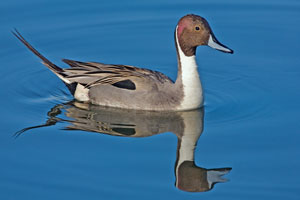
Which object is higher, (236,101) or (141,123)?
(236,101)

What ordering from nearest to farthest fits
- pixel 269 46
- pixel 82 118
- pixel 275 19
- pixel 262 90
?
pixel 82 118 < pixel 262 90 < pixel 269 46 < pixel 275 19

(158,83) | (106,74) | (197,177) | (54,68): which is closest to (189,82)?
(158,83)

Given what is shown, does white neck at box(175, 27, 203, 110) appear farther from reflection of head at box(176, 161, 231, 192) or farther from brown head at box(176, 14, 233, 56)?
reflection of head at box(176, 161, 231, 192)

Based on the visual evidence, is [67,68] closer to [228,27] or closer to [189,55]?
[189,55]

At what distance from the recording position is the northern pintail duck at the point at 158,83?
31.4ft

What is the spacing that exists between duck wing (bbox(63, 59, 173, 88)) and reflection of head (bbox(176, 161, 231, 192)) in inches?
71.1

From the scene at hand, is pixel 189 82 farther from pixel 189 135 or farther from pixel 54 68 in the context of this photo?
pixel 54 68

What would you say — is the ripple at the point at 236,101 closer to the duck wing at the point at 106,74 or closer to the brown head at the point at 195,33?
the duck wing at the point at 106,74

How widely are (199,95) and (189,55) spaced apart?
539mm

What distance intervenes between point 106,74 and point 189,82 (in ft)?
3.87

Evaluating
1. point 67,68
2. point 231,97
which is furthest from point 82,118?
point 231,97

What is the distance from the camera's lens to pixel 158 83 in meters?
9.76

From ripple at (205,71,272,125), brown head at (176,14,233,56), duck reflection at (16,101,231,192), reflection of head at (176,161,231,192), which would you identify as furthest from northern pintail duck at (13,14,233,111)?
reflection of head at (176,161,231,192)

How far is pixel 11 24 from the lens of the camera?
1210 centimetres
